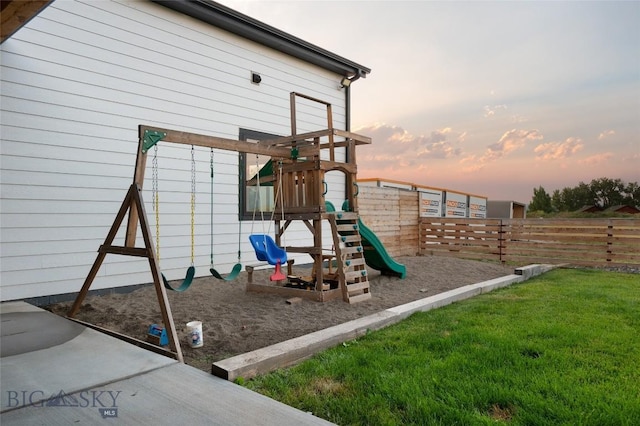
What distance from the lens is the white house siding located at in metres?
4.82

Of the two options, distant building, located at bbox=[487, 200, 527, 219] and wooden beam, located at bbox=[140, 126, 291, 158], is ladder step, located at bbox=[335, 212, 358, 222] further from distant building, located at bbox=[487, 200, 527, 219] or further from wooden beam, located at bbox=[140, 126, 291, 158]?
distant building, located at bbox=[487, 200, 527, 219]

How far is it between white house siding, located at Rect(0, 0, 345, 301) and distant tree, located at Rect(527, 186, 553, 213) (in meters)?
53.2

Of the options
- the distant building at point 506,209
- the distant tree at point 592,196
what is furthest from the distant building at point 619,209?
the distant building at point 506,209

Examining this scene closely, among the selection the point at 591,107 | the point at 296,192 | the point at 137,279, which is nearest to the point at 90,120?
the point at 137,279

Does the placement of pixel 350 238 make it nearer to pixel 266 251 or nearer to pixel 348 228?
pixel 348 228

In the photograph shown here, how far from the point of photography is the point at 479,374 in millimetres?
2629

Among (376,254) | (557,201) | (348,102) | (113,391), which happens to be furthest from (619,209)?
(113,391)

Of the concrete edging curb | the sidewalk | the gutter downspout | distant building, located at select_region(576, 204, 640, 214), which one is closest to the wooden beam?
the sidewalk

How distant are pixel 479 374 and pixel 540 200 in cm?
5681

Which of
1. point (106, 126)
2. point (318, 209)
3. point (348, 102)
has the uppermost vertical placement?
point (348, 102)

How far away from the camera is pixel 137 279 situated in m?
5.80

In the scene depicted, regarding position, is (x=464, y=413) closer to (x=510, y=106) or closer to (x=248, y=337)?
(x=248, y=337)

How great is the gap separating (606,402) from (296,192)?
4.14 meters

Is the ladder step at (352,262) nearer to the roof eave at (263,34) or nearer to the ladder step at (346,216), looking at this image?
the ladder step at (346,216)
